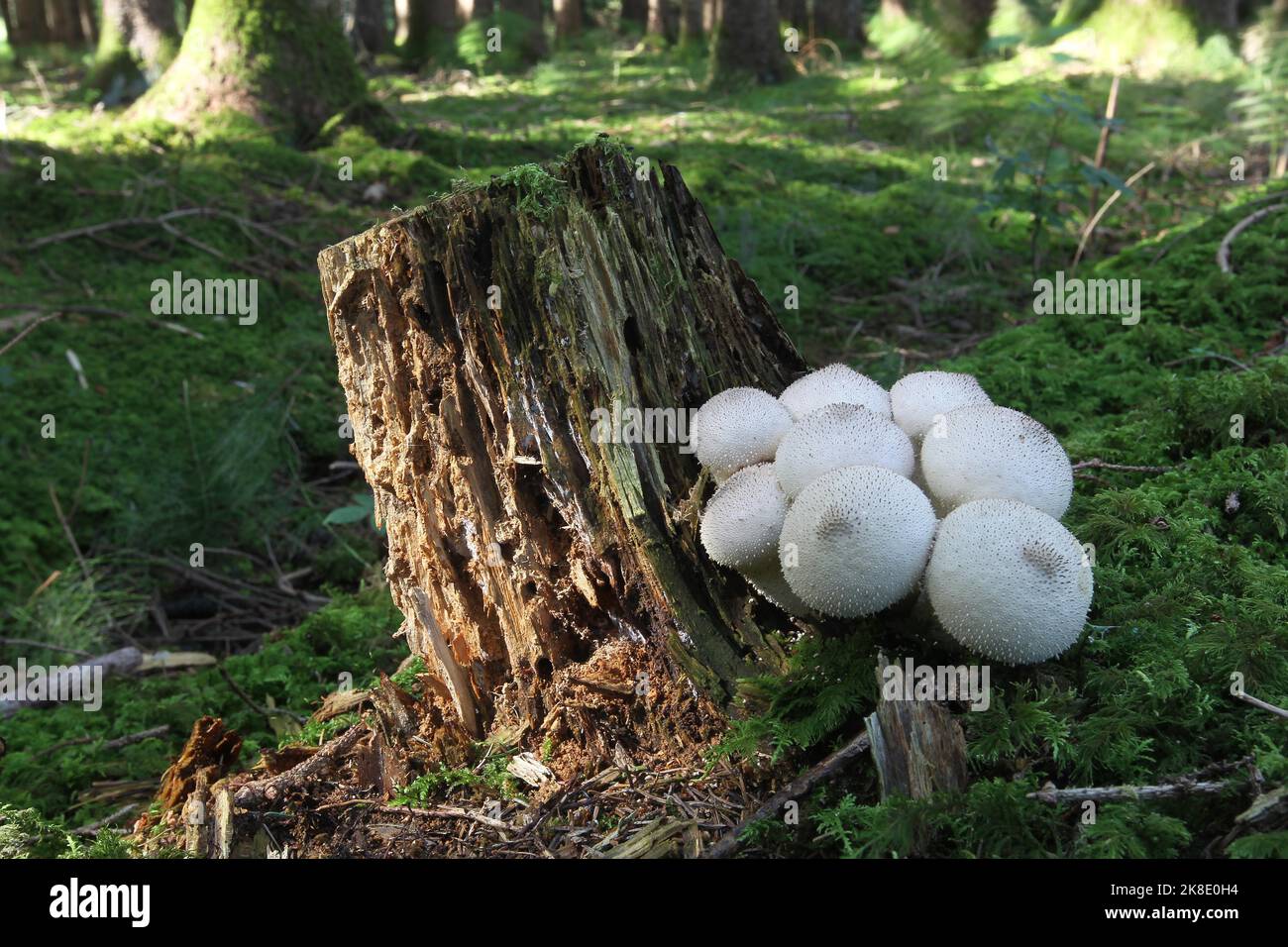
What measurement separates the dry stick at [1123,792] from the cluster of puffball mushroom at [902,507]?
0.28 meters

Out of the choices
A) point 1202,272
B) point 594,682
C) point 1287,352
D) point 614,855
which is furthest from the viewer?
point 1202,272

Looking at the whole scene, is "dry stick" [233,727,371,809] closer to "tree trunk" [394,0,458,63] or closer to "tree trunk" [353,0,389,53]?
"tree trunk" [394,0,458,63]

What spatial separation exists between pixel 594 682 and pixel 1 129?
30.3ft

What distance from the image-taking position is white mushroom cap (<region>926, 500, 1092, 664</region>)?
6.16ft

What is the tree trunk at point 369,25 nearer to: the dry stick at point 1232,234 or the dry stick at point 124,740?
the dry stick at point 1232,234

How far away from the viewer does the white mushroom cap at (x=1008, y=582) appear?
6.16ft

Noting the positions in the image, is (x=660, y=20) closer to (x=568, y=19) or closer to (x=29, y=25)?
(x=568, y=19)

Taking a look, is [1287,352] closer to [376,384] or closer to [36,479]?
[376,384]

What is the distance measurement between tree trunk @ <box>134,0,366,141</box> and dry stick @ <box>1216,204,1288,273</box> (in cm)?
700

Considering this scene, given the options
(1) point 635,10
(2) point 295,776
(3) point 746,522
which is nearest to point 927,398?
(3) point 746,522

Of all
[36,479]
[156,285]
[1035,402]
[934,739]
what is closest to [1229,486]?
[1035,402]

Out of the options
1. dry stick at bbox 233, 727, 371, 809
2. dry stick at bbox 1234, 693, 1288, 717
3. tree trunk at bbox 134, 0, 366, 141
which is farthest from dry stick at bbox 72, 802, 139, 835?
tree trunk at bbox 134, 0, 366, 141

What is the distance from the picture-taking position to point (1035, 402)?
3.93 meters

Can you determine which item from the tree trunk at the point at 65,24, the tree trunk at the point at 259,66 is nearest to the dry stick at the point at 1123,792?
the tree trunk at the point at 259,66
